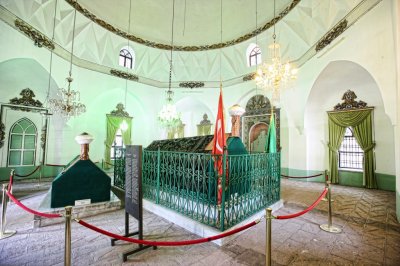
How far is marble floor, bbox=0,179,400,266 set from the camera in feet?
7.83

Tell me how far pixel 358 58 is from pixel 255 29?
5553 mm

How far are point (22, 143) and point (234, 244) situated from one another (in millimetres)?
9822

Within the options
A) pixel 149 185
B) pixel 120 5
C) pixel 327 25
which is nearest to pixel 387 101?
pixel 327 25

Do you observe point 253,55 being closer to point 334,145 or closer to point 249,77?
point 249,77

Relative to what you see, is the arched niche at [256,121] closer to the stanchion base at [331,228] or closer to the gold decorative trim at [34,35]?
the stanchion base at [331,228]

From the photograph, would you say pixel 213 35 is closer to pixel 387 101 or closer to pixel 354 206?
pixel 387 101

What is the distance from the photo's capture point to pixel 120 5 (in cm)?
763

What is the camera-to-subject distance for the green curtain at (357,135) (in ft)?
21.2

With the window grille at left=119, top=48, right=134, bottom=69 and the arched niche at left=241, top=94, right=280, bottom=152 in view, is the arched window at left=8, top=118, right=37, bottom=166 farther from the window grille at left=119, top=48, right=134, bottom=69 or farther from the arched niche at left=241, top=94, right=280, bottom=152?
the arched niche at left=241, top=94, right=280, bottom=152

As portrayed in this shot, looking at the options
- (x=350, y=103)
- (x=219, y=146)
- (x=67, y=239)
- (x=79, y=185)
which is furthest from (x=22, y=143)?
(x=350, y=103)

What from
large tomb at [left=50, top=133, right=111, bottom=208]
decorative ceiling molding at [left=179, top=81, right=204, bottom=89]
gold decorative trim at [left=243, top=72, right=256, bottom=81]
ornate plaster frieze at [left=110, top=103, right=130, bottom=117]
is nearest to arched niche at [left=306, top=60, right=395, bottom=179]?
gold decorative trim at [left=243, top=72, right=256, bottom=81]

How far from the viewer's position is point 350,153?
23.6 feet

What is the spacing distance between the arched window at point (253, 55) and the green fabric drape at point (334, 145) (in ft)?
15.9

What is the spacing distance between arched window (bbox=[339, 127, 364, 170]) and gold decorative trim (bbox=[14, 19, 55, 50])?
12.4 meters
